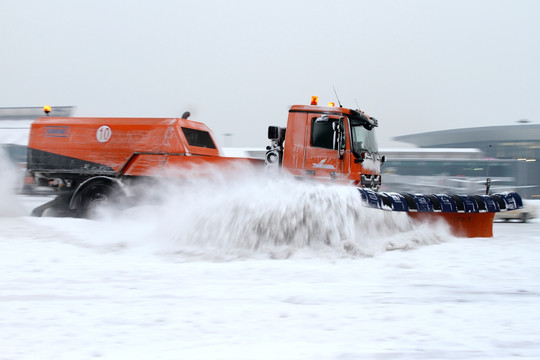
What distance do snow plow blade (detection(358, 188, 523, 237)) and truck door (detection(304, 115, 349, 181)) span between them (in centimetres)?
108

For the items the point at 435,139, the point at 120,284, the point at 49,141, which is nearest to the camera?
the point at 120,284

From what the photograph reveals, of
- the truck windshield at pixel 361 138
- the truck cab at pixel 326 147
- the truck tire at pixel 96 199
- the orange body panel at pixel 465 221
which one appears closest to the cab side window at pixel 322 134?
the truck cab at pixel 326 147

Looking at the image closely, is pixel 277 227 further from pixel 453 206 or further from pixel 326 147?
pixel 453 206

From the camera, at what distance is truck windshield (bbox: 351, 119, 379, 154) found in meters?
7.16

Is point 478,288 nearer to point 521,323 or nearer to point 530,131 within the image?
point 521,323

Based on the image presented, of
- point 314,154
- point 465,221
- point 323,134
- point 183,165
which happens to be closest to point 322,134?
point 323,134

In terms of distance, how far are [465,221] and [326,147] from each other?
2526mm

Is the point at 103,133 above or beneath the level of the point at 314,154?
above

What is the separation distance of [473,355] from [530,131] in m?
37.4

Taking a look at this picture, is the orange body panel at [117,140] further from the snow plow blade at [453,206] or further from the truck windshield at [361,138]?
the snow plow blade at [453,206]

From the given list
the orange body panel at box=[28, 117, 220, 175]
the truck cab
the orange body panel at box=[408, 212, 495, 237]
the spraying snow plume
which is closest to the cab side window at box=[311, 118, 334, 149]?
the truck cab

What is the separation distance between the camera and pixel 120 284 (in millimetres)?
3811

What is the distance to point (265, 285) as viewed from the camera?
3.87 metres

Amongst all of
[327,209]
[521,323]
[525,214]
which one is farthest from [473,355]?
[525,214]
